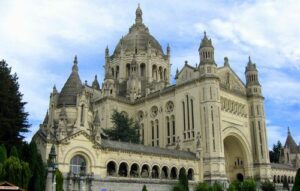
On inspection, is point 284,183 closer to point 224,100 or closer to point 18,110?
point 224,100

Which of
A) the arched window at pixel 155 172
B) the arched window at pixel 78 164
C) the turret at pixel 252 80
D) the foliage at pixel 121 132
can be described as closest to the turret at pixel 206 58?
the turret at pixel 252 80

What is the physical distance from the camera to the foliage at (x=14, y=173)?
29.4 m

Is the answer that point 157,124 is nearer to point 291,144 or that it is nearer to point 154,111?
point 154,111

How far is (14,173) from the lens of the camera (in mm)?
29422

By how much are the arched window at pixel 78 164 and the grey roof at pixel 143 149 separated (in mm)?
3205

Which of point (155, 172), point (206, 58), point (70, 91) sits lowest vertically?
point (155, 172)

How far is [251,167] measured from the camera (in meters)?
66.3

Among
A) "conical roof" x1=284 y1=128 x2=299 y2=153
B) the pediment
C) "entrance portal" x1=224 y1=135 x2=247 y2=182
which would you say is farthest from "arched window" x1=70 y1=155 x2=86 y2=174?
"conical roof" x1=284 y1=128 x2=299 y2=153

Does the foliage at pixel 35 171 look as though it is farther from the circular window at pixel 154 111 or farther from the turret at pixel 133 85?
the turret at pixel 133 85

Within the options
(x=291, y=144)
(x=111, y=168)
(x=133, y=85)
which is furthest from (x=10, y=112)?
(x=291, y=144)

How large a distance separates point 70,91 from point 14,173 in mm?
19642

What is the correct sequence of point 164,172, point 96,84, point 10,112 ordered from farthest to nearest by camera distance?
point 96,84, point 164,172, point 10,112

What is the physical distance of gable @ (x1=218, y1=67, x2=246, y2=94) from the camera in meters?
66.8

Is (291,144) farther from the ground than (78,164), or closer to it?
farther from the ground
